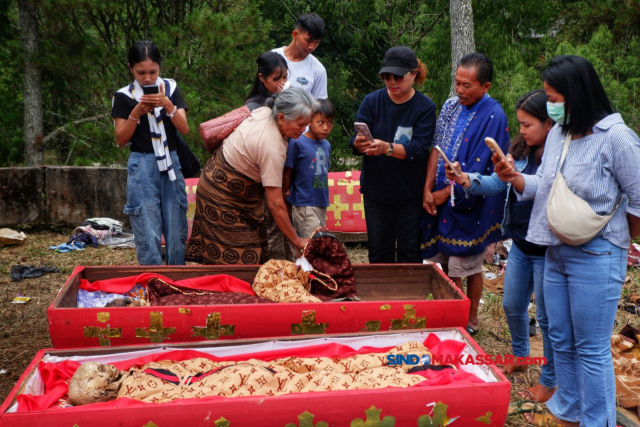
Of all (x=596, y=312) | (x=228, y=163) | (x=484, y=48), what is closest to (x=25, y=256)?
(x=228, y=163)

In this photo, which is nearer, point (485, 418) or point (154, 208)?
point (485, 418)

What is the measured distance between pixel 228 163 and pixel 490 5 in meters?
6.63

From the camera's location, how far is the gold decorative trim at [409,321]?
339 cm

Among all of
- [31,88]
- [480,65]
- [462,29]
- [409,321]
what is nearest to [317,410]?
[409,321]

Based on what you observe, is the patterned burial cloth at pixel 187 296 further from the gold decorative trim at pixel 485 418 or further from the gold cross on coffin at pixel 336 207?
the gold cross on coffin at pixel 336 207

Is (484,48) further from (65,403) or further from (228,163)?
(65,403)

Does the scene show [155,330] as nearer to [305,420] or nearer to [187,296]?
[187,296]

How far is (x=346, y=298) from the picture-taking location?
12.1 ft

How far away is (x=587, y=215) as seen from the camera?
8.08 feet

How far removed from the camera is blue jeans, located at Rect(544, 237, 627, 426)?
8.38ft

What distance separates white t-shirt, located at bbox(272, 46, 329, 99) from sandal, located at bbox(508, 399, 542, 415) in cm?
264

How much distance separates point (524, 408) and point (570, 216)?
1.27 metres

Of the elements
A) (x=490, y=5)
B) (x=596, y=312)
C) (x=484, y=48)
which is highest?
(x=490, y=5)

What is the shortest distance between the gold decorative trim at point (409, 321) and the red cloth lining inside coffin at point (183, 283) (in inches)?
37.9
